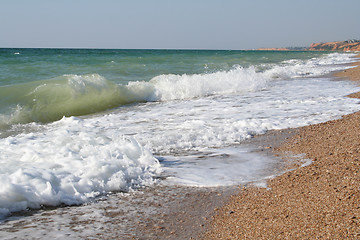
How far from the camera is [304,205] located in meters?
2.43

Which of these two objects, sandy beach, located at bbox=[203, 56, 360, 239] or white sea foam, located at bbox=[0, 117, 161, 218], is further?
white sea foam, located at bbox=[0, 117, 161, 218]

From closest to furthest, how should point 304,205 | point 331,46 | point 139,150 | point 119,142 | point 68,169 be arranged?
point 304,205, point 68,169, point 139,150, point 119,142, point 331,46

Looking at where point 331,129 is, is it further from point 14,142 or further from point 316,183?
point 14,142

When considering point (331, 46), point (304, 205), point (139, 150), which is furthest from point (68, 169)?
point (331, 46)

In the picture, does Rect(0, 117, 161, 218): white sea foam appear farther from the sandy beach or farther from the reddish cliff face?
the reddish cliff face

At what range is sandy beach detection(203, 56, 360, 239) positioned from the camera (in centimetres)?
207

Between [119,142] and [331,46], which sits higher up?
[331,46]

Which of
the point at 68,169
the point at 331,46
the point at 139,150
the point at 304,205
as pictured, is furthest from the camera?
the point at 331,46

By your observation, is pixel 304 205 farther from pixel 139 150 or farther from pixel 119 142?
pixel 119 142

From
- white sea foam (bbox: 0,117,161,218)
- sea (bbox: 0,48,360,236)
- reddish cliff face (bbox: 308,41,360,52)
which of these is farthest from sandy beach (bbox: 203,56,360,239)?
reddish cliff face (bbox: 308,41,360,52)

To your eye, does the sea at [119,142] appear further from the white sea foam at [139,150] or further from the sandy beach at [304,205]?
the sandy beach at [304,205]

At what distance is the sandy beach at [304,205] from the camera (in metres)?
2.07

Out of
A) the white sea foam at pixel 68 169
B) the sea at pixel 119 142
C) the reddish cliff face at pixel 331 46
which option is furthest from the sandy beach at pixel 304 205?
the reddish cliff face at pixel 331 46

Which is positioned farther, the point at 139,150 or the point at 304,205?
the point at 139,150
